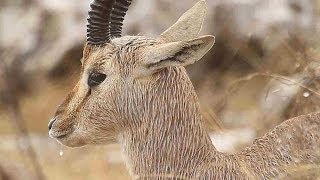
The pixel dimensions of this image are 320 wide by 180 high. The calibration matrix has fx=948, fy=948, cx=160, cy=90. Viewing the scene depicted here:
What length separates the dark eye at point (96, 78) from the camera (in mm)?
1437

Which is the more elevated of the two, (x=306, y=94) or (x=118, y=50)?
(x=118, y=50)

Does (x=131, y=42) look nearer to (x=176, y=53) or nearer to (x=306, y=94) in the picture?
(x=176, y=53)

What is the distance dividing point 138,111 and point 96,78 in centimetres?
8

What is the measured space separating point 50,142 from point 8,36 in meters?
0.99

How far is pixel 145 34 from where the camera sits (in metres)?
3.90

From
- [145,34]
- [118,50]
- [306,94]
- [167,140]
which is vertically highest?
[118,50]

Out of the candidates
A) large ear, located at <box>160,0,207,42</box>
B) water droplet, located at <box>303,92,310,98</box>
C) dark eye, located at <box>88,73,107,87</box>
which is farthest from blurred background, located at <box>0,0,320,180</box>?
dark eye, located at <box>88,73,107,87</box>

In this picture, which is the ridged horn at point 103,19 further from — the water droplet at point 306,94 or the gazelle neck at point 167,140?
the water droplet at point 306,94

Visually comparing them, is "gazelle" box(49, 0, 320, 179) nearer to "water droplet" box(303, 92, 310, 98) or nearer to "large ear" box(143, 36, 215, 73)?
"large ear" box(143, 36, 215, 73)

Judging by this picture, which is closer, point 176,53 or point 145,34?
point 176,53

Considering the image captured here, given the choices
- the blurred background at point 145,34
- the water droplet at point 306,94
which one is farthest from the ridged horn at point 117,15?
the blurred background at point 145,34

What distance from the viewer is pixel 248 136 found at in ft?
9.84

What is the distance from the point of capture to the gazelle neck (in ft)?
4.66

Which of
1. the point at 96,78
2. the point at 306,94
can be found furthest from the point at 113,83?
the point at 306,94
